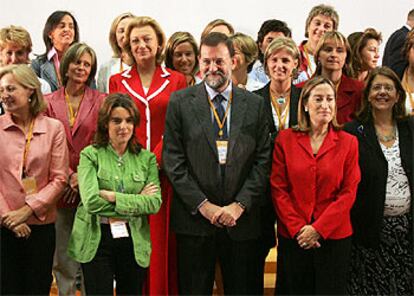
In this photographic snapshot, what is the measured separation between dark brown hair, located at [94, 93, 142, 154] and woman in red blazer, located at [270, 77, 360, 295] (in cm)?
81

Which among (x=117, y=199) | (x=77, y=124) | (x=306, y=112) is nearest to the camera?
(x=117, y=199)

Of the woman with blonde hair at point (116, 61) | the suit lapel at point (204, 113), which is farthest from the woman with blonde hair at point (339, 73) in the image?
the woman with blonde hair at point (116, 61)

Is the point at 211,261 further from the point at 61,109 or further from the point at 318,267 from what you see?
the point at 61,109

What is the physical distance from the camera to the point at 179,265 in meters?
3.92

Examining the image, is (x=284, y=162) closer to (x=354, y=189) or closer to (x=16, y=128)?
(x=354, y=189)

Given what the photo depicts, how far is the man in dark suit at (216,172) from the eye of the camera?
12.5 feet

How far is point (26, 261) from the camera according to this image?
3.82m

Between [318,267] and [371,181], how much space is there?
24.2 inches

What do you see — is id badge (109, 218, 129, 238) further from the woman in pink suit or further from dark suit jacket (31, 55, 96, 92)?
dark suit jacket (31, 55, 96, 92)

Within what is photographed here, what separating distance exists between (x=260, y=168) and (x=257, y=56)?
1533mm

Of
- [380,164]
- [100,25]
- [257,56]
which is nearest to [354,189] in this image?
[380,164]

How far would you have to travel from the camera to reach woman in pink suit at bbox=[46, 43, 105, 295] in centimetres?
428

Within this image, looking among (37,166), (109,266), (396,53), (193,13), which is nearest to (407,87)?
(396,53)

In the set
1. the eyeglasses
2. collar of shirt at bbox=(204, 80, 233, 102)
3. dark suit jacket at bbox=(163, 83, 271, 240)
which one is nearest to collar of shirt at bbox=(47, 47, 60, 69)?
dark suit jacket at bbox=(163, 83, 271, 240)
